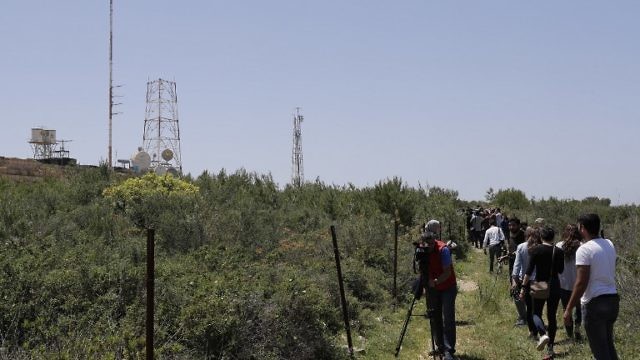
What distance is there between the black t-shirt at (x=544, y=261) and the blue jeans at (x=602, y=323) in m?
2.33

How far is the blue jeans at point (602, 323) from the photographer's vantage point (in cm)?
638

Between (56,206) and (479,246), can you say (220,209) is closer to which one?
(56,206)

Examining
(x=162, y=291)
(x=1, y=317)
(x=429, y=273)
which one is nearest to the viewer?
(x=1, y=317)

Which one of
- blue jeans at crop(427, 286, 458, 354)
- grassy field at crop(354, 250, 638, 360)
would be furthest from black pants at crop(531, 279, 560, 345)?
blue jeans at crop(427, 286, 458, 354)

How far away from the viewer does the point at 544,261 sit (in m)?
8.80

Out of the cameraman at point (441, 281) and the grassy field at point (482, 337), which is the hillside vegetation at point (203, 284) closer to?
the grassy field at point (482, 337)

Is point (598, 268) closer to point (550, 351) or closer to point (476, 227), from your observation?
point (550, 351)

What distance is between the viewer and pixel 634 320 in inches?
353

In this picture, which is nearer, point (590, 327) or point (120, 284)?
point (590, 327)

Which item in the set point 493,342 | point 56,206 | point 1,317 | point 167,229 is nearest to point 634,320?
point 493,342

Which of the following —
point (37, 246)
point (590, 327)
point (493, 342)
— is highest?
point (37, 246)

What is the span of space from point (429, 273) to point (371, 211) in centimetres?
1621

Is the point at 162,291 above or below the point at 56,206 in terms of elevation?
below

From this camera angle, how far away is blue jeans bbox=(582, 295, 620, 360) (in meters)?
6.38
